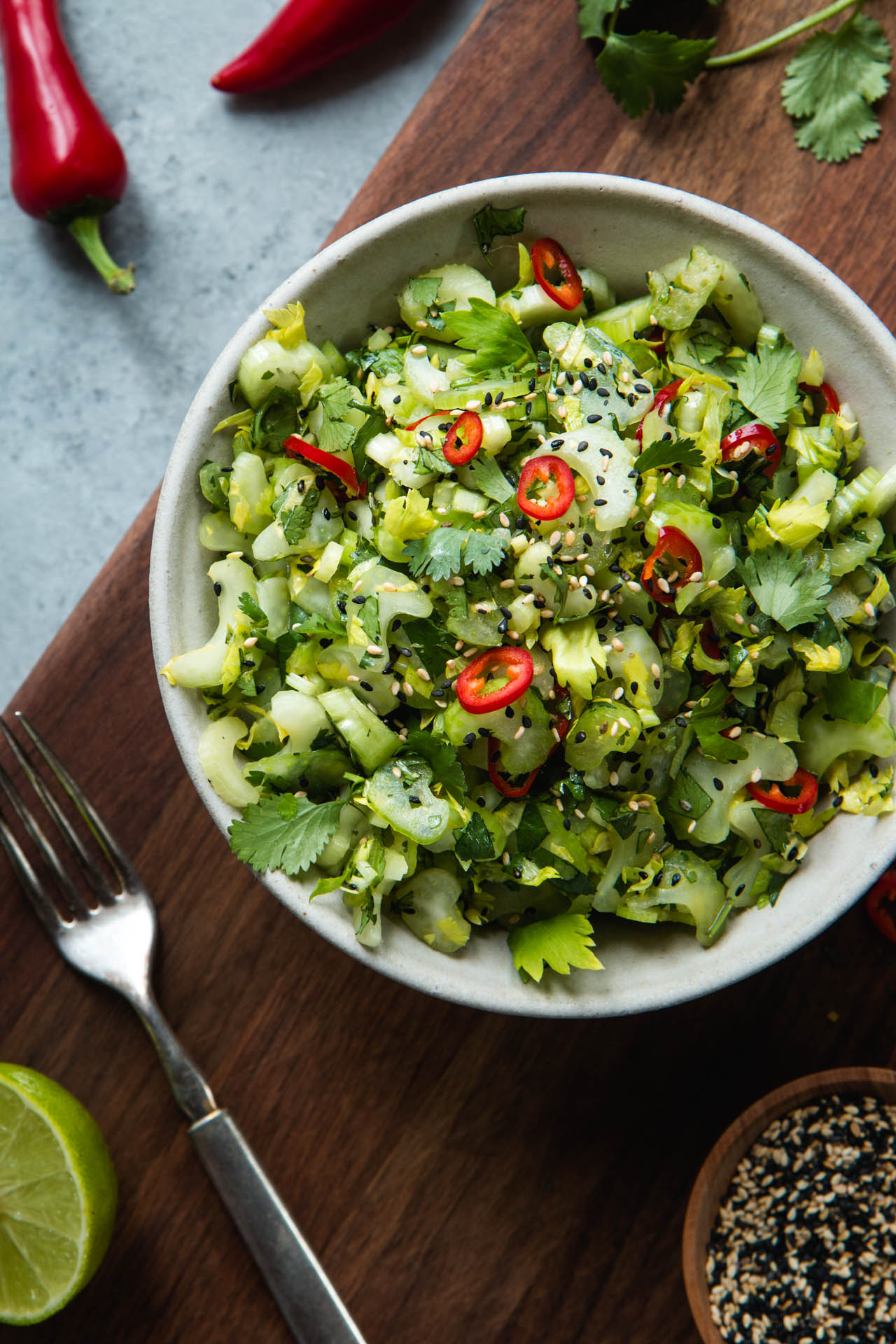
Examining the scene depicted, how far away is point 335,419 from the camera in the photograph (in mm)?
2055

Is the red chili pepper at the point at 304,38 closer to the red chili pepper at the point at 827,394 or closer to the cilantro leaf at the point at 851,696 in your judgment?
the red chili pepper at the point at 827,394

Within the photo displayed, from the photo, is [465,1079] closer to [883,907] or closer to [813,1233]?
[813,1233]

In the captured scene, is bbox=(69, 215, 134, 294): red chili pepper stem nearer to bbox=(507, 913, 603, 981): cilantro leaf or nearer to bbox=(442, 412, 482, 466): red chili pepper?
bbox=(442, 412, 482, 466): red chili pepper

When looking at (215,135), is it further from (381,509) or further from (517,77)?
(381,509)

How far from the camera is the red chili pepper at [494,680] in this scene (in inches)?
73.8

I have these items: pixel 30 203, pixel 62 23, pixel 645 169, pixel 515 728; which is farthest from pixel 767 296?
pixel 62 23

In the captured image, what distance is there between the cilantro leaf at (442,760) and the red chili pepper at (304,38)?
2.12 meters

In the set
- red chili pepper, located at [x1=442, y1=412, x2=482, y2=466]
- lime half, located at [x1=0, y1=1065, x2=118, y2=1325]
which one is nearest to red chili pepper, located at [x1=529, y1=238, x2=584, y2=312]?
red chili pepper, located at [x1=442, y1=412, x2=482, y2=466]

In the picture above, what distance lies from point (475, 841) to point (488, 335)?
0.96 meters

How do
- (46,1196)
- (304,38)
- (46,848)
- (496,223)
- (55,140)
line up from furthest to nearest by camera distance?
(304,38) → (55,140) → (46,848) → (46,1196) → (496,223)

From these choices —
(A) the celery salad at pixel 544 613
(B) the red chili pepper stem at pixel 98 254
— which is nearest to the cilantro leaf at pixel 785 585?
(A) the celery salad at pixel 544 613

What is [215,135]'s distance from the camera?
10.1 ft

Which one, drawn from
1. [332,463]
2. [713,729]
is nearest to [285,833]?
[332,463]

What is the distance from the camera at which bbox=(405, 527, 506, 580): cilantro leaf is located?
6.20ft
